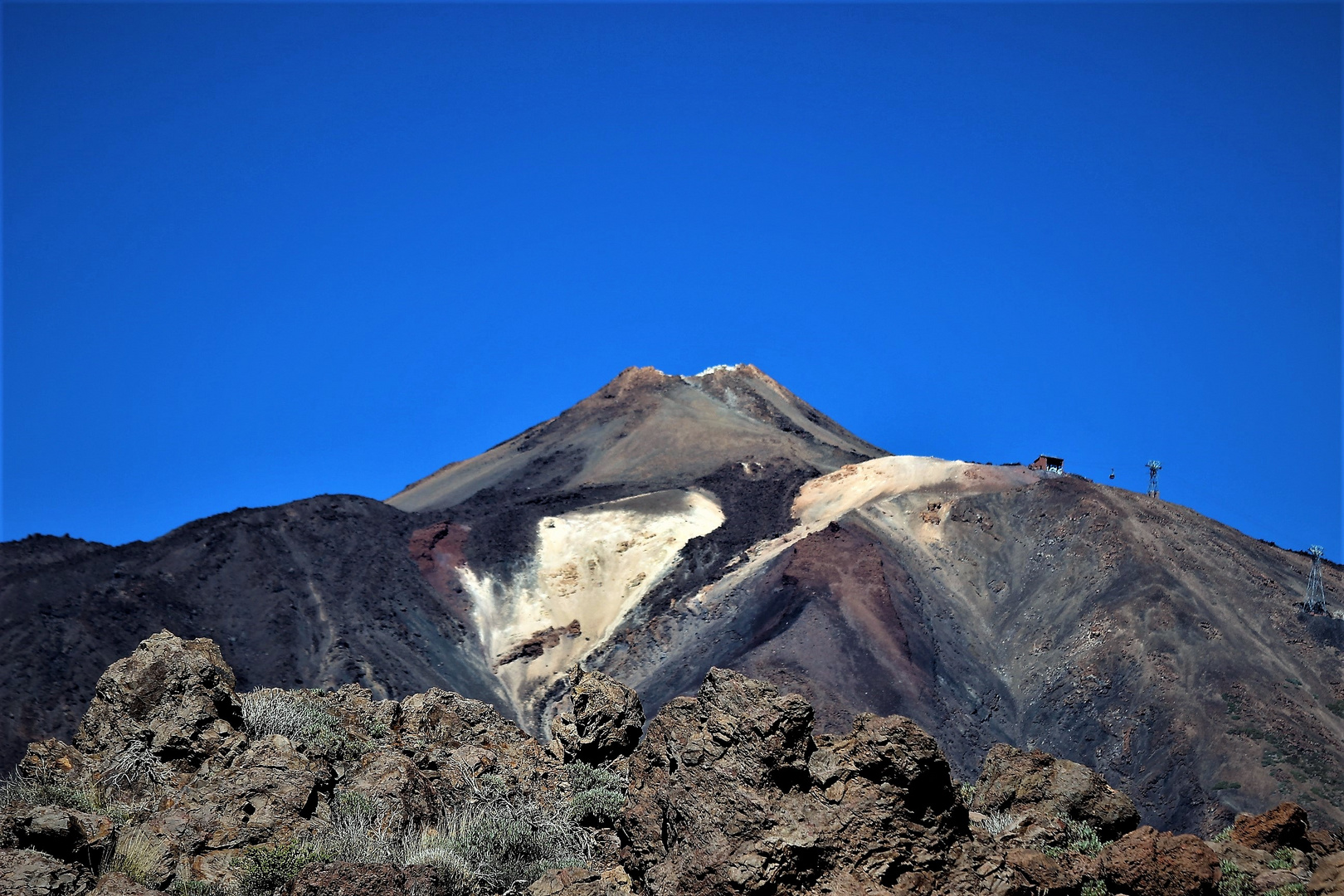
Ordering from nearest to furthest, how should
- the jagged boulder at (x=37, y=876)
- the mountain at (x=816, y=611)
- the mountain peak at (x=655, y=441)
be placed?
1. the jagged boulder at (x=37, y=876)
2. the mountain at (x=816, y=611)
3. the mountain peak at (x=655, y=441)

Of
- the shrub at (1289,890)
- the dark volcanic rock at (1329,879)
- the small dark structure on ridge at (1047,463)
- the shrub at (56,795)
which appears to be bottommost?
the shrub at (1289,890)

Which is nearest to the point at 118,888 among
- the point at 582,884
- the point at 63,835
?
the point at 63,835

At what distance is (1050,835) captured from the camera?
484 inches

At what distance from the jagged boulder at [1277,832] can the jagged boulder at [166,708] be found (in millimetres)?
10143

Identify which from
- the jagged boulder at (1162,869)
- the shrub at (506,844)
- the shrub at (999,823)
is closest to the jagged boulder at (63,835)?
the shrub at (506,844)

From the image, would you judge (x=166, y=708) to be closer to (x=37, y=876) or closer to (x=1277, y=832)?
(x=37, y=876)

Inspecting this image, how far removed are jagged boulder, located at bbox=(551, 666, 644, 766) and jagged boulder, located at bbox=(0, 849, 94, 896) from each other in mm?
6334

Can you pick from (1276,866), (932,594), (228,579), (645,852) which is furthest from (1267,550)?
(645,852)

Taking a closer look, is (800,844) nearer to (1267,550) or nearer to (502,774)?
(502,774)

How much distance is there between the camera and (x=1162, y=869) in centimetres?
1071

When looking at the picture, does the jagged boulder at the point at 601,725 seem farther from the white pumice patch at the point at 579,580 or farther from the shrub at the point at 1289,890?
the white pumice patch at the point at 579,580

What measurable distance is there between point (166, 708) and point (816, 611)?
38.4m

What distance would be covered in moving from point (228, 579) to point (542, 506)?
20.4 metres

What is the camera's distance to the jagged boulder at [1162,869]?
1065 cm
